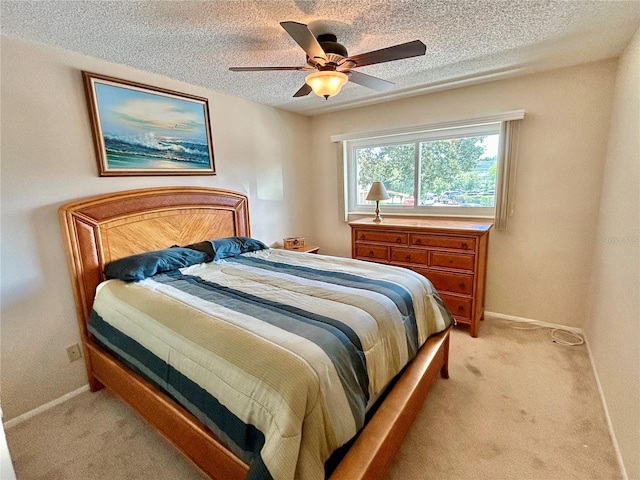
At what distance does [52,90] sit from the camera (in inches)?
78.5

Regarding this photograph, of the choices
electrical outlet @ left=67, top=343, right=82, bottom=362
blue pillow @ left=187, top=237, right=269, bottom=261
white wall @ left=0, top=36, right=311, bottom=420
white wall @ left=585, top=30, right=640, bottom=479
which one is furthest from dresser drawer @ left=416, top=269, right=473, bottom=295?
electrical outlet @ left=67, top=343, right=82, bottom=362

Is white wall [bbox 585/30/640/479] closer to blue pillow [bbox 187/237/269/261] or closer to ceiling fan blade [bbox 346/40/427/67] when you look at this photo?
ceiling fan blade [bbox 346/40/427/67]

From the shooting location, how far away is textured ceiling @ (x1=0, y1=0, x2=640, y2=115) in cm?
162

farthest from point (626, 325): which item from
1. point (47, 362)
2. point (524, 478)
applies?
point (47, 362)

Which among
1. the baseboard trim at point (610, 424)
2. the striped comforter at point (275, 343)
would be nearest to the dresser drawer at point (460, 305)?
the striped comforter at point (275, 343)

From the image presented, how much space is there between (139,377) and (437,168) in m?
3.27

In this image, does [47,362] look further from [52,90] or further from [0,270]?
[52,90]

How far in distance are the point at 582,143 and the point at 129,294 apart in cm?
365

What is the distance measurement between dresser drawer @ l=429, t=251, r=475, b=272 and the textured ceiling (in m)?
1.62

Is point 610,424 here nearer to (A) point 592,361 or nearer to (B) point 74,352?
(A) point 592,361

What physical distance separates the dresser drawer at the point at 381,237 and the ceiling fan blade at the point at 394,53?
1.70 m

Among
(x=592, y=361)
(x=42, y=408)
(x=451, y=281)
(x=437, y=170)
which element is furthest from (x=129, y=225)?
(x=592, y=361)

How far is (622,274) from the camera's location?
1780 millimetres

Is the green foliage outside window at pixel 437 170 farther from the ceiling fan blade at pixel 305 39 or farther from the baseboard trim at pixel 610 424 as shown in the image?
the ceiling fan blade at pixel 305 39
